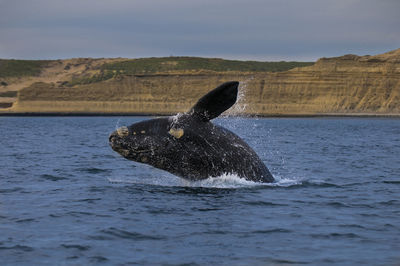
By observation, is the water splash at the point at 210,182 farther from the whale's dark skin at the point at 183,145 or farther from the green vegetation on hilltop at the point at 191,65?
the green vegetation on hilltop at the point at 191,65

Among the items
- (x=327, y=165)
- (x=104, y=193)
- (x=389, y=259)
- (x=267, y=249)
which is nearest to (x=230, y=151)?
(x=104, y=193)

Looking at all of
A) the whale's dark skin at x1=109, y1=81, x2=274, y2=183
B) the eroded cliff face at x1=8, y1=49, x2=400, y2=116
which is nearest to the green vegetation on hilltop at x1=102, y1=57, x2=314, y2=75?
the eroded cliff face at x1=8, y1=49, x2=400, y2=116

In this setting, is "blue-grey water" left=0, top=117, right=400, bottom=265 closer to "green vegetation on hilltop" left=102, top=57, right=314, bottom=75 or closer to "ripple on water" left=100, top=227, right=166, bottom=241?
"ripple on water" left=100, top=227, right=166, bottom=241

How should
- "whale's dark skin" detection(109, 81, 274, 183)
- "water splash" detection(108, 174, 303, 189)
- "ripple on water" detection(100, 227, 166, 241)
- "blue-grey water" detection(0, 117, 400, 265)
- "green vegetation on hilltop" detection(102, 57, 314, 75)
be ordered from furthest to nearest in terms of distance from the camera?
"green vegetation on hilltop" detection(102, 57, 314, 75), "water splash" detection(108, 174, 303, 189), "whale's dark skin" detection(109, 81, 274, 183), "ripple on water" detection(100, 227, 166, 241), "blue-grey water" detection(0, 117, 400, 265)

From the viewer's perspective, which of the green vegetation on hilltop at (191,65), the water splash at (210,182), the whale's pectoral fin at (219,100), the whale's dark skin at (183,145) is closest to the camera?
the whale's pectoral fin at (219,100)

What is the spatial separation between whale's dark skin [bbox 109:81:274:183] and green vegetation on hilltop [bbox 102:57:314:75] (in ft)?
512

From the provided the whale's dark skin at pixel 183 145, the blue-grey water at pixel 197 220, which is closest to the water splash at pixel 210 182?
the blue-grey water at pixel 197 220

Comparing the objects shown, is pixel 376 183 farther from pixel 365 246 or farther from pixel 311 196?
pixel 365 246

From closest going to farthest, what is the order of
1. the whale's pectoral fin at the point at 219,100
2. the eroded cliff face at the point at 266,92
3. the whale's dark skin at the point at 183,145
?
the whale's pectoral fin at the point at 219,100 < the whale's dark skin at the point at 183,145 < the eroded cliff face at the point at 266,92

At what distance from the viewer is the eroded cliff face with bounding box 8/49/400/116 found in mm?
116062

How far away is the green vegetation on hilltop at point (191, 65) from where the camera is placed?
172 meters

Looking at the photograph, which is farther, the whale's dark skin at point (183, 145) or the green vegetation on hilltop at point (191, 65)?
the green vegetation on hilltop at point (191, 65)

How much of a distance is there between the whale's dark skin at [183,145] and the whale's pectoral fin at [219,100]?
0.29 m

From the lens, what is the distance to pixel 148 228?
9.95m
